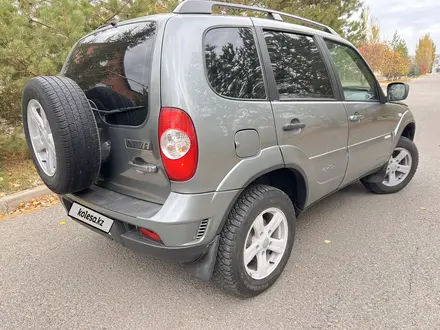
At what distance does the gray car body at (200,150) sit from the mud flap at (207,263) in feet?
0.15

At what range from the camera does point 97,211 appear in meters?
2.08

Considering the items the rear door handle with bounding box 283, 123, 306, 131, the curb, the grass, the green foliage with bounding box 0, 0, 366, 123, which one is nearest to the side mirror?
the rear door handle with bounding box 283, 123, 306, 131

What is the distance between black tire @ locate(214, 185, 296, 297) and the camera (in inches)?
78.3

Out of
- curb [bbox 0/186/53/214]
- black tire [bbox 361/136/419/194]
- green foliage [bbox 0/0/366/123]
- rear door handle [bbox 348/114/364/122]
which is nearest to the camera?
rear door handle [bbox 348/114/364/122]

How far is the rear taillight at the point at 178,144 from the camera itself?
1.72 metres

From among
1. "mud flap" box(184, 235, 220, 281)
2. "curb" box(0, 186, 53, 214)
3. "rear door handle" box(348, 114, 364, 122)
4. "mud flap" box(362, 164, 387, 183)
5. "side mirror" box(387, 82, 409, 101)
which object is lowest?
"curb" box(0, 186, 53, 214)

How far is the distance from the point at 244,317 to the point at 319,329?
46cm

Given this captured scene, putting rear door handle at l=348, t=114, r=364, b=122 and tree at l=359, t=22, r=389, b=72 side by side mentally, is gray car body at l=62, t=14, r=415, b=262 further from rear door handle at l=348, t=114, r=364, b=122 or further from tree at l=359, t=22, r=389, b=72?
tree at l=359, t=22, r=389, b=72

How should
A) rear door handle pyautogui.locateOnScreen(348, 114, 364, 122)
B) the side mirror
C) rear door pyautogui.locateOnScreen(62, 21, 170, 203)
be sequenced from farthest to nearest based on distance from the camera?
the side mirror
rear door handle pyautogui.locateOnScreen(348, 114, 364, 122)
rear door pyautogui.locateOnScreen(62, 21, 170, 203)

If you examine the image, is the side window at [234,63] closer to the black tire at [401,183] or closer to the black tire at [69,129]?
the black tire at [69,129]

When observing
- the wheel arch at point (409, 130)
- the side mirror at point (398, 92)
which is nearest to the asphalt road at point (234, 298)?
the wheel arch at point (409, 130)

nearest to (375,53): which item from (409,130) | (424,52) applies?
(409,130)

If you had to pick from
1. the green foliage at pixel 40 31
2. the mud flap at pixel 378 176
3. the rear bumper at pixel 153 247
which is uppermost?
the green foliage at pixel 40 31

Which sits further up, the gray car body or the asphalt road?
the gray car body
